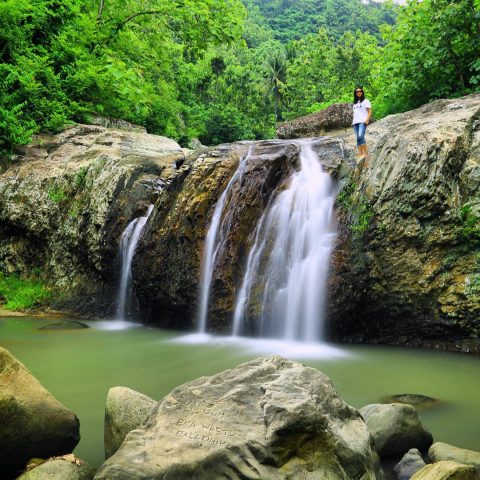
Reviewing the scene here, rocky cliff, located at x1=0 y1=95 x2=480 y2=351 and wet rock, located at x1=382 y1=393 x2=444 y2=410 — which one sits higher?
rocky cliff, located at x1=0 y1=95 x2=480 y2=351

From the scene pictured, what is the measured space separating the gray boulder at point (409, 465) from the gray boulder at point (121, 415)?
5.74 ft

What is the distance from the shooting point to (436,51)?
1145cm

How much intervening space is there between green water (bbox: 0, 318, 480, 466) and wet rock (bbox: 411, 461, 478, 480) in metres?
1.37

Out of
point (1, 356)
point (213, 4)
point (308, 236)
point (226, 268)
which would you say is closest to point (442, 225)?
point (308, 236)

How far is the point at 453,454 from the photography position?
10.7ft

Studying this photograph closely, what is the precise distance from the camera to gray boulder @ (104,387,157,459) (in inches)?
134

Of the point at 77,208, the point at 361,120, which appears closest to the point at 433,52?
the point at 361,120

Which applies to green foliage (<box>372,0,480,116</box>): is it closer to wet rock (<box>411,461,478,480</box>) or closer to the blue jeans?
the blue jeans

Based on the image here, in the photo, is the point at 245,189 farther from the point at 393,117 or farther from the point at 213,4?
the point at 213,4

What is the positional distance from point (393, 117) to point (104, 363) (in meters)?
8.78

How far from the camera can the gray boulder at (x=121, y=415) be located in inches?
134

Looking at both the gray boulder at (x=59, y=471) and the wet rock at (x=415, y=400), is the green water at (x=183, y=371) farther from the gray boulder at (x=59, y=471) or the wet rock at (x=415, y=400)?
the gray boulder at (x=59, y=471)

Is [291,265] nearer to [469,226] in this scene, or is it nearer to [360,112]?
[469,226]

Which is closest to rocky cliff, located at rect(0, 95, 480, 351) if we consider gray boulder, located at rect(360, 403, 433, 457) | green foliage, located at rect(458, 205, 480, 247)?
green foliage, located at rect(458, 205, 480, 247)
